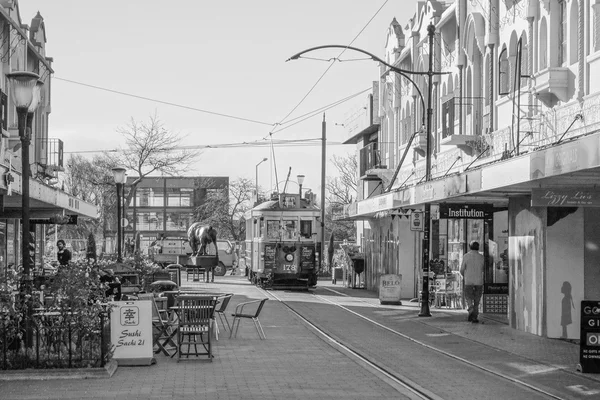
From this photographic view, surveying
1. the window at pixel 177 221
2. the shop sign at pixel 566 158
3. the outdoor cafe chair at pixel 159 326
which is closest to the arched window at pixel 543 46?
the shop sign at pixel 566 158

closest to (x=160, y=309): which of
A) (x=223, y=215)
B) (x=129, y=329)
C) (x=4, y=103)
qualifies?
(x=129, y=329)

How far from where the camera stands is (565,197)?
715 inches

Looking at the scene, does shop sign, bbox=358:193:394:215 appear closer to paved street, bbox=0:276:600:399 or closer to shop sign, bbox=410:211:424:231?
shop sign, bbox=410:211:424:231

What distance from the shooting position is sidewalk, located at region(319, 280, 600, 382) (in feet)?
57.7

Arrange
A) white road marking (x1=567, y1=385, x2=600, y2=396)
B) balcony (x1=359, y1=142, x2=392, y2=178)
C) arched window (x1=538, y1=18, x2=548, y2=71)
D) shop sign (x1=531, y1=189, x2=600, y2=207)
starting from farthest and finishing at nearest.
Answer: balcony (x1=359, y1=142, x2=392, y2=178) → arched window (x1=538, y1=18, x2=548, y2=71) → shop sign (x1=531, y1=189, x2=600, y2=207) → white road marking (x1=567, y1=385, x2=600, y2=396)

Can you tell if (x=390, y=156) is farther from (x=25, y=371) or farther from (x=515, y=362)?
(x=25, y=371)

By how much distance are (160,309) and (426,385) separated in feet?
21.8

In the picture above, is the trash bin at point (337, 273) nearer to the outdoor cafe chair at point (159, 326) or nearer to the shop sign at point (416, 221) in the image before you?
the shop sign at point (416, 221)

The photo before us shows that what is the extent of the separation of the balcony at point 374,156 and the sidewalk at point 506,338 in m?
13.9

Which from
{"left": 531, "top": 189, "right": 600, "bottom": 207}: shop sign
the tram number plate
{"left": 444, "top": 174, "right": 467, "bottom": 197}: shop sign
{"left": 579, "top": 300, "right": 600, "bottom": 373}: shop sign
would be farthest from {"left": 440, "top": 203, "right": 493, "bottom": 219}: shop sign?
the tram number plate

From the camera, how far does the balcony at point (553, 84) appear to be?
22.1m

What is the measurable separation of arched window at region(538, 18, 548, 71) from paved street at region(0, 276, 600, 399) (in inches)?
232

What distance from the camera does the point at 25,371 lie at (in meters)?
14.4

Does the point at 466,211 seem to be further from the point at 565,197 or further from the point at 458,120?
the point at 565,197
